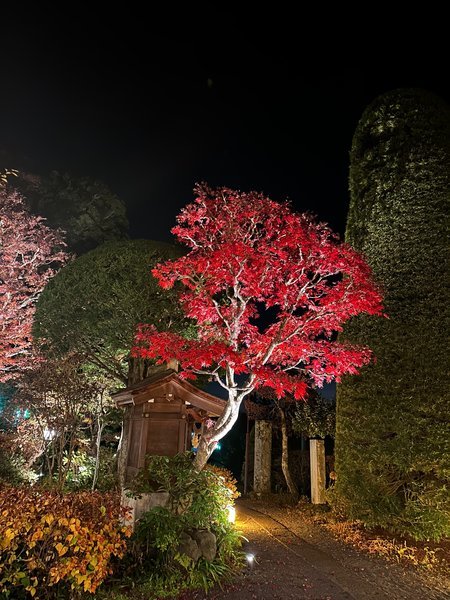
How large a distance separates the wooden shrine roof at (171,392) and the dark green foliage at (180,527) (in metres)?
1.14

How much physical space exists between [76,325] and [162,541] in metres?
8.45

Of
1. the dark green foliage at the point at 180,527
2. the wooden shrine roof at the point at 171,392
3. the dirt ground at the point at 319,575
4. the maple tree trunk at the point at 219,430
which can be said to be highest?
the wooden shrine roof at the point at 171,392

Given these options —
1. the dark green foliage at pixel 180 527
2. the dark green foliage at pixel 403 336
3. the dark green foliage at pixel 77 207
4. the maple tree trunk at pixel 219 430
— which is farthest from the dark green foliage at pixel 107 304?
the dark green foliage at pixel 77 207

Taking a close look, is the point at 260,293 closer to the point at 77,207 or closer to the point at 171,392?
the point at 171,392

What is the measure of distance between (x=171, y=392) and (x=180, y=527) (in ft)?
9.28

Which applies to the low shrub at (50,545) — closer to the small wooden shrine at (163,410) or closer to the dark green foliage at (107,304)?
the small wooden shrine at (163,410)

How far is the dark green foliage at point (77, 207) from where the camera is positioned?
24.6 m

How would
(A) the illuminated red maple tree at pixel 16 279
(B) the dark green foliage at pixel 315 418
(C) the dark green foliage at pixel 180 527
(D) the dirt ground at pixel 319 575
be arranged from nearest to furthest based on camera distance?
(D) the dirt ground at pixel 319 575 < (C) the dark green foliage at pixel 180 527 < (B) the dark green foliage at pixel 315 418 < (A) the illuminated red maple tree at pixel 16 279

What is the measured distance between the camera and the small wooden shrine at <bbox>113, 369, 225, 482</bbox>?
8.27 metres

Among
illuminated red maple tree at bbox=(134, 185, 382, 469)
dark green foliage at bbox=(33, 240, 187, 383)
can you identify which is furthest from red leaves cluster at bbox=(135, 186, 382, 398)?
dark green foliage at bbox=(33, 240, 187, 383)

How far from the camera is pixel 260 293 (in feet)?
27.1

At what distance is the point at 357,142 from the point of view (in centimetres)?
1134

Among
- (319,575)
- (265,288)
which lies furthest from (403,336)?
(319,575)

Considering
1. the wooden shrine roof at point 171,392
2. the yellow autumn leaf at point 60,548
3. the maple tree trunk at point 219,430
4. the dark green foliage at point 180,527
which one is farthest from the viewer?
the wooden shrine roof at point 171,392
